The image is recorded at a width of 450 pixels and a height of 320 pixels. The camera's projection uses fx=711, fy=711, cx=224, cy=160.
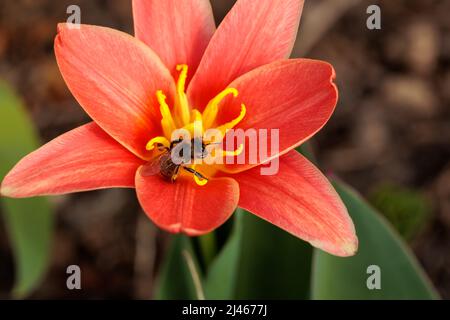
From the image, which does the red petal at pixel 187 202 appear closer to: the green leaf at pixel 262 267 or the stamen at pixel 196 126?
the stamen at pixel 196 126

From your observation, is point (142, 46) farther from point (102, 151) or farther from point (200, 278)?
point (200, 278)

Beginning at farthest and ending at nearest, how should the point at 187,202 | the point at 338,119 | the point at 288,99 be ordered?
1. the point at 338,119
2. the point at 288,99
3. the point at 187,202

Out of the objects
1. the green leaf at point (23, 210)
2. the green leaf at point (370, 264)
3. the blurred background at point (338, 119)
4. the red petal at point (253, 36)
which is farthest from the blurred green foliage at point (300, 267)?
the blurred background at point (338, 119)

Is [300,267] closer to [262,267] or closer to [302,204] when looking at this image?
[262,267]

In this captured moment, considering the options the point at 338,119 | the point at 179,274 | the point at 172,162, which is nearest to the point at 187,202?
the point at 172,162

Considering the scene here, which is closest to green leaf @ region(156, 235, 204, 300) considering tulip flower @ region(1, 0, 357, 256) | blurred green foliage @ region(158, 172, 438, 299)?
blurred green foliage @ region(158, 172, 438, 299)
